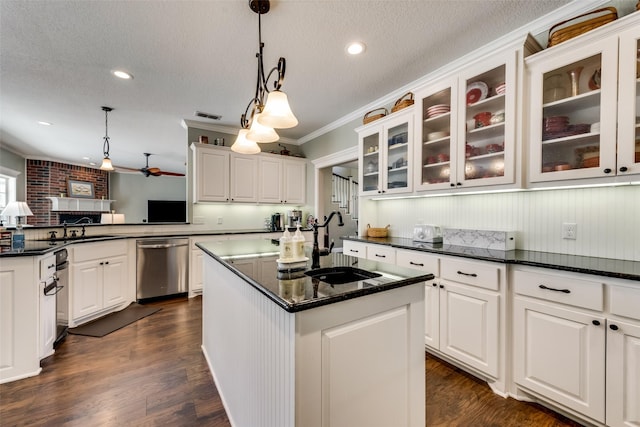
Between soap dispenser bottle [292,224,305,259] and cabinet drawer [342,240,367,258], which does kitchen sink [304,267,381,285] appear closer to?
soap dispenser bottle [292,224,305,259]

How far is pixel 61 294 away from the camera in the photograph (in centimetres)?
276

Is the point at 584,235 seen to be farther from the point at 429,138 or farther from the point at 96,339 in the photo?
the point at 96,339

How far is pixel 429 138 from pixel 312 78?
54.2 inches

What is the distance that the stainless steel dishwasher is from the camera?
3.70 meters

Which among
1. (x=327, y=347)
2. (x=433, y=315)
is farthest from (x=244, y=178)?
(x=327, y=347)

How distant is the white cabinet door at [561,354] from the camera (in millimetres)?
1432

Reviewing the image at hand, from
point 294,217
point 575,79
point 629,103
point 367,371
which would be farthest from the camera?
point 294,217

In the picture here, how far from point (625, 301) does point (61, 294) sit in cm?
445

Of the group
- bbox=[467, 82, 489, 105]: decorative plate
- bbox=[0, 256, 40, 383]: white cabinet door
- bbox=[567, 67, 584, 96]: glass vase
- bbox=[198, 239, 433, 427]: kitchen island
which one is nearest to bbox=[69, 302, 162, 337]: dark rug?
bbox=[0, 256, 40, 383]: white cabinet door

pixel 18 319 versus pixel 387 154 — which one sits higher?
pixel 387 154

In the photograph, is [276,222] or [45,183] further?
[45,183]

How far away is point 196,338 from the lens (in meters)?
2.68

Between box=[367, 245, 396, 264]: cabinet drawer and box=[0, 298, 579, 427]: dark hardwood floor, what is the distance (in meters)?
0.92

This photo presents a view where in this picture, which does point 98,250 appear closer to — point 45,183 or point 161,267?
point 161,267
